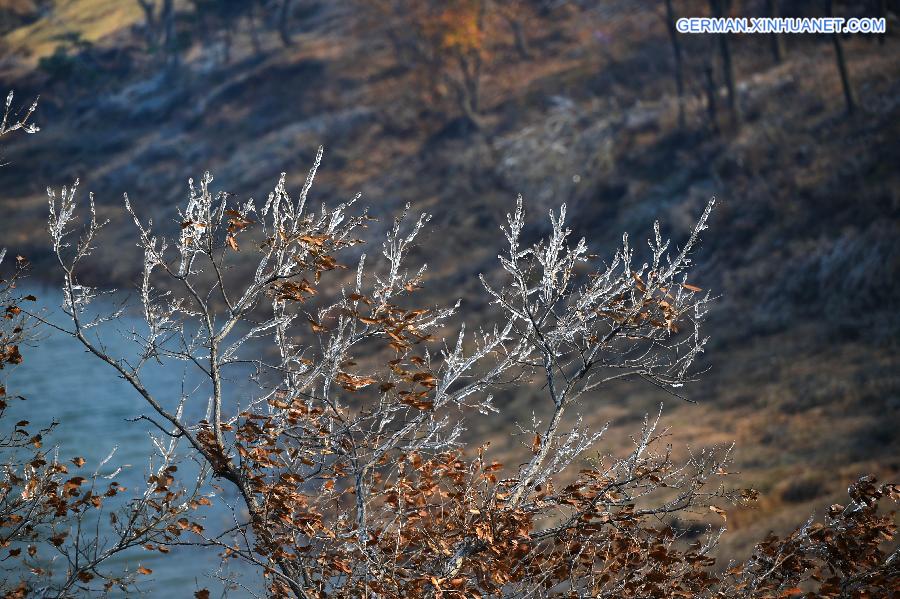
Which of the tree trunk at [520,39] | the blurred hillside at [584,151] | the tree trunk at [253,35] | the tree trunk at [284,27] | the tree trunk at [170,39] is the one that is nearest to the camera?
the blurred hillside at [584,151]

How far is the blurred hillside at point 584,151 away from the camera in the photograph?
26716 mm

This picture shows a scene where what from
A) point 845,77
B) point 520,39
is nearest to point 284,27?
point 520,39

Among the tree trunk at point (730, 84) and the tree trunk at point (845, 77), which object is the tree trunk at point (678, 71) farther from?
the tree trunk at point (845, 77)

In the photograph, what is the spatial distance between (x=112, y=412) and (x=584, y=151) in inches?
958

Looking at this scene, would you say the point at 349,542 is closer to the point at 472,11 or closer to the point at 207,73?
the point at 472,11

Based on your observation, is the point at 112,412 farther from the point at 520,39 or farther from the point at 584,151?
the point at 520,39

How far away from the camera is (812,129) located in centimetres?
3794

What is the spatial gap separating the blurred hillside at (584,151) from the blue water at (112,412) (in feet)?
26.0

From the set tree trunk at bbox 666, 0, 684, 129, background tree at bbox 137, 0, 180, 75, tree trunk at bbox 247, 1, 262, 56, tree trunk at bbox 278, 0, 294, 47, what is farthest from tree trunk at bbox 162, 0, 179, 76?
tree trunk at bbox 666, 0, 684, 129

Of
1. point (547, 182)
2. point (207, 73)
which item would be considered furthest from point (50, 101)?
point (547, 182)

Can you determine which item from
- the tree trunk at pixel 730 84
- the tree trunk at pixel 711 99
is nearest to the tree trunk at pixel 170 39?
the tree trunk at pixel 711 99

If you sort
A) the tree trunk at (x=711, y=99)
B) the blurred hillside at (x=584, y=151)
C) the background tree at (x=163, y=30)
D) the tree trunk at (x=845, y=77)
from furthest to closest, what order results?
the background tree at (x=163, y=30), the tree trunk at (x=711, y=99), the tree trunk at (x=845, y=77), the blurred hillside at (x=584, y=151)

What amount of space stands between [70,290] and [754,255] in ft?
94.2

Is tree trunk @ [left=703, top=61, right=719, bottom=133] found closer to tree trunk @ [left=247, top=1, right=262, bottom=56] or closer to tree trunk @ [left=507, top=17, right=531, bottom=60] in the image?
tree trunk @ [left=507, top=17, right=531, bottom=60]
